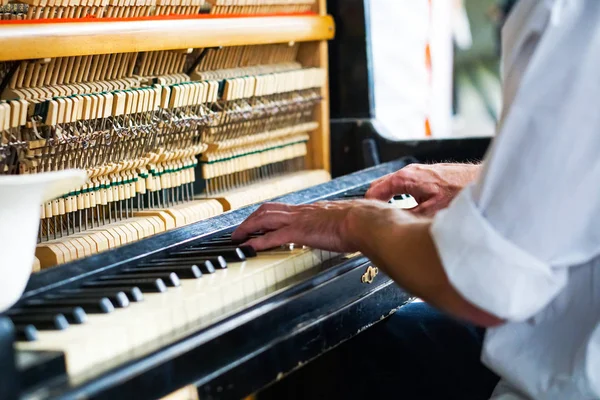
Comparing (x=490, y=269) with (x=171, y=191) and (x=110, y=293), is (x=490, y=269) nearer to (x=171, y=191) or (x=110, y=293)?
(x=110, y=293)

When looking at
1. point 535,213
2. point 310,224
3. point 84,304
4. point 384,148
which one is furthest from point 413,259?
point 384,148

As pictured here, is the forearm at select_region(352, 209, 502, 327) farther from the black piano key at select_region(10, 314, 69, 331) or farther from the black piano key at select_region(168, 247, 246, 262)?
the black piano key at select_region(10, 314, 69, 331)

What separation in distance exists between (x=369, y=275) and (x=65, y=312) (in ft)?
2.73

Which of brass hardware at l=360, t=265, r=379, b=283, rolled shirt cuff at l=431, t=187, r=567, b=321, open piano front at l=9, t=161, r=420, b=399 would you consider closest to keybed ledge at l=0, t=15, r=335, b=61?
open piano front at l=9, t=161, r=420, b=399

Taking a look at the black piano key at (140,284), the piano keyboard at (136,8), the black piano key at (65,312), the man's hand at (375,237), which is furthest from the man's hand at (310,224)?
the piano keyboard at (136,8)

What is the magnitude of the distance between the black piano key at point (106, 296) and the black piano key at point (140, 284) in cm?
7

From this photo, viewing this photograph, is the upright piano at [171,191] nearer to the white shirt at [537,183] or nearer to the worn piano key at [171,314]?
the worn piano key at [171,314]

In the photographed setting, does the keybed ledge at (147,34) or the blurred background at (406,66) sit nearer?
the keybed ledge at (147,34)

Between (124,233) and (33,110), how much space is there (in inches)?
16.6

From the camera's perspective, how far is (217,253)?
2184 millimetres

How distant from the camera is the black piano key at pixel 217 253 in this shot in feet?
7.11

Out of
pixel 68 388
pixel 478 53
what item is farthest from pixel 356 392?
A: pixel 478 53

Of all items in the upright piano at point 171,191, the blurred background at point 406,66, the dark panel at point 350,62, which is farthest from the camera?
the blurred background at point 406,66

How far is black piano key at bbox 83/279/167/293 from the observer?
1.93m
